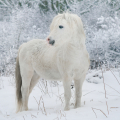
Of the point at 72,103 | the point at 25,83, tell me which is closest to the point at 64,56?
the point at 72,103

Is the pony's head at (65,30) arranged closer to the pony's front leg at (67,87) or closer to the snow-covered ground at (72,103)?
the pony's front leg at (67,87)

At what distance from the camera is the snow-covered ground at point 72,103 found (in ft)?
5.60

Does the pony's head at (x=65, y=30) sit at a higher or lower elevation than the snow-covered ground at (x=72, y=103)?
higher

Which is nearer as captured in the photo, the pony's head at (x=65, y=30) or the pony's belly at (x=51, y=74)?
the pony's head at (x=65, y=30)

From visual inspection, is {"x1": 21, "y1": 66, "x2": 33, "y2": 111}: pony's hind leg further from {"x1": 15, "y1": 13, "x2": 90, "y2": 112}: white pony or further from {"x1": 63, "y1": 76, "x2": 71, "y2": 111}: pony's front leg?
{"x1": 63, "y1": 76, "x2": 71, "y2": 111}: pony's front leg

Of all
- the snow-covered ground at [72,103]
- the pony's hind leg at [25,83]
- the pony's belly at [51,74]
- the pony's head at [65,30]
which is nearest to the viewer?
the snow-covered ground at [72,103]

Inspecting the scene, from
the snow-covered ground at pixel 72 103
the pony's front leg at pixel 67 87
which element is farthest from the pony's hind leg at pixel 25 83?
the pony's front leg at pixel 67 87

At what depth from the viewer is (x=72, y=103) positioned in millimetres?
2783

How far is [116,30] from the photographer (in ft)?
27.3

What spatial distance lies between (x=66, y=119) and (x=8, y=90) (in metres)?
2.92

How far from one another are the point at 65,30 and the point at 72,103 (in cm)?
138

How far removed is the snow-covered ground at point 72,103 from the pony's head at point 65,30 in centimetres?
89

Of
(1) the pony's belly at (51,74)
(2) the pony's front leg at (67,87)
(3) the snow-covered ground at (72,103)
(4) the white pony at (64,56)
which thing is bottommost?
(3) the snow-covered ground at (72,103)

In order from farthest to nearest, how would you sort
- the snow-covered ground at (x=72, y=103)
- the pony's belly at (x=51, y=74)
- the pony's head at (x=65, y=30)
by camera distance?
the pony's belly at (x=51, y=74), the pony's head at (x=65, y=30), the snow-covered ground at (x=72, y=103)
